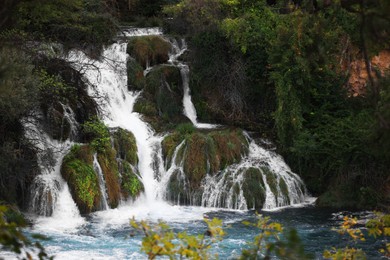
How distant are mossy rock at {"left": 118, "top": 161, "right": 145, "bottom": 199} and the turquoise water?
839mm

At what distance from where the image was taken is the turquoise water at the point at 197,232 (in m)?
10.5

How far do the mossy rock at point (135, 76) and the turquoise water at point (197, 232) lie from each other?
546cm

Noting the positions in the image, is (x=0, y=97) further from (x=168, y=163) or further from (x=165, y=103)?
(x=165, y=103)

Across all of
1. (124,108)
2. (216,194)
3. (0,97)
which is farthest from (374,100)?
(124,108)

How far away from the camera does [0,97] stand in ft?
38.8

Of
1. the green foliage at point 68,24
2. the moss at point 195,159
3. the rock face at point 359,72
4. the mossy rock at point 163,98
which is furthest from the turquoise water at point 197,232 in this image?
the green foliage at point 68,24

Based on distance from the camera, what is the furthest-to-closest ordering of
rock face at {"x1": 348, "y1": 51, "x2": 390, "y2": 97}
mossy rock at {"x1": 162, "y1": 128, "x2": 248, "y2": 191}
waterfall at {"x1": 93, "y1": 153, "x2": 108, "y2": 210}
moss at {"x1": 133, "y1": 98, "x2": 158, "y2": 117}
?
moss at {"x1": 133, "y1": 98, "x2": 158, "y2": 117} → rock face at {"x1": 348, "y1": 51, "x2": 390, "y2": 97} → mossy rock at {"x1": 162, "y1": 128, "x2": 248, "y2": 191} → waterfall at {"x1": 93, "y1": 153, "x2": 108, "y2": 210}

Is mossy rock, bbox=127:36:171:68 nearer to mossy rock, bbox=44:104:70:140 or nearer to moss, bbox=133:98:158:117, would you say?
moss, bbox=133:98:158:117

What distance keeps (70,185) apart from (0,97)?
9.44ft

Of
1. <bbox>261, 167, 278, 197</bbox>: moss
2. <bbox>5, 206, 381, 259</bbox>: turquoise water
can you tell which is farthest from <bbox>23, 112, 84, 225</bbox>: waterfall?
<bbox>261, 167, 278, 197</bbox>: moss

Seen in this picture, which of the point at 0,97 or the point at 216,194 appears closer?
the point at 0,97

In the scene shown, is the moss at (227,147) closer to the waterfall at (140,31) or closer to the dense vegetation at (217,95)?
the dense vegetation at (217,95)

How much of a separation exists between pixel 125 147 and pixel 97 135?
0.97m

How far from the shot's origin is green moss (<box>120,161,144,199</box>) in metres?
14.3
